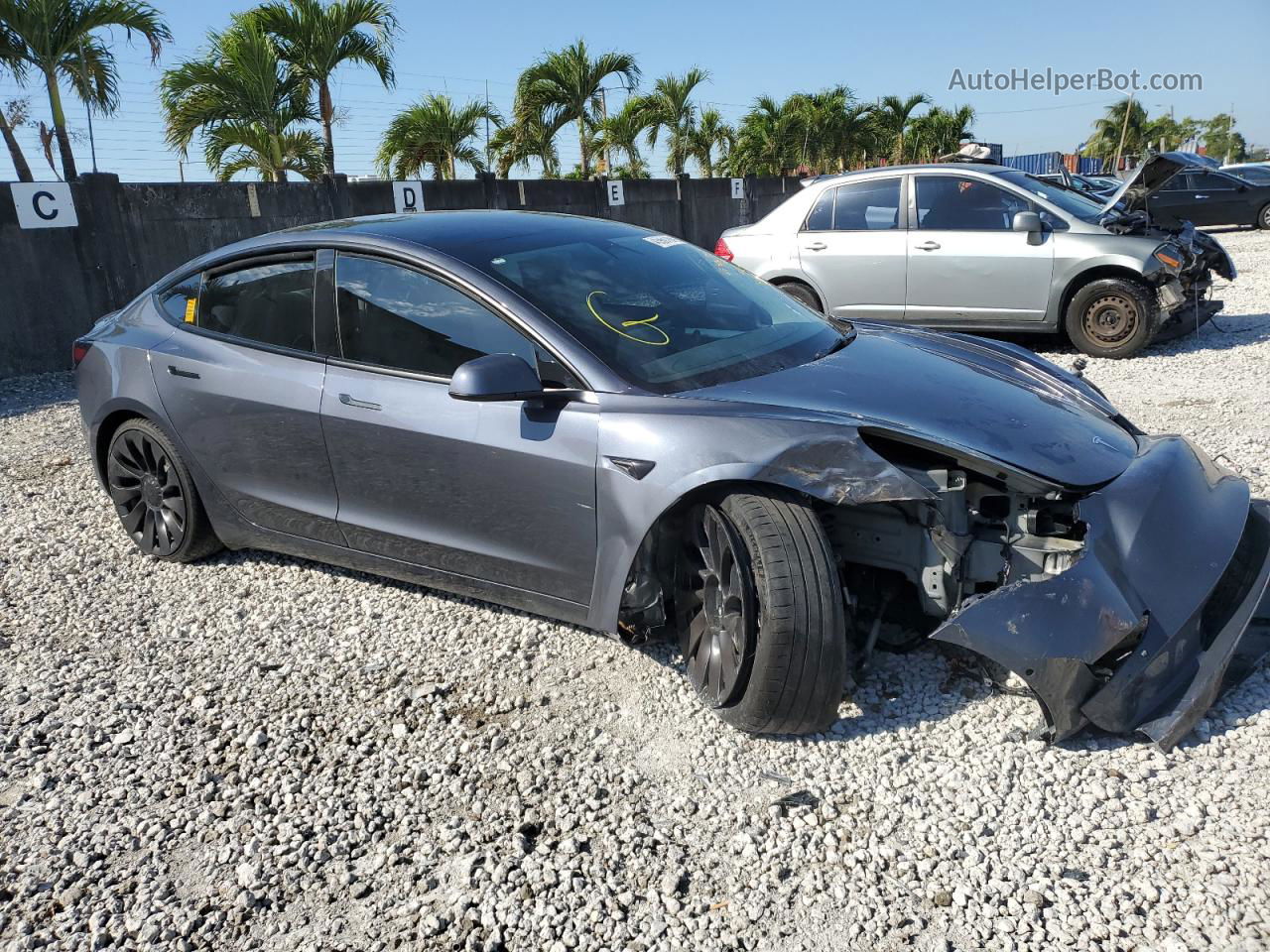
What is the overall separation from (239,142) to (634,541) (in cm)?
1665

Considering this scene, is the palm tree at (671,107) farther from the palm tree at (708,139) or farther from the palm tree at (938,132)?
the palm tree at (938,132)

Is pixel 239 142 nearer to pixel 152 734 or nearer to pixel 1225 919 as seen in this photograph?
pixel 152 734

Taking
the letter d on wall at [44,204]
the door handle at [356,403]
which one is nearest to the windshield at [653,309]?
the door handle at [356,403]

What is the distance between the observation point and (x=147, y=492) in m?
4.70

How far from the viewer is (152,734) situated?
10.9ft

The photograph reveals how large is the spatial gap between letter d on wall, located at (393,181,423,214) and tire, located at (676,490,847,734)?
1169cm

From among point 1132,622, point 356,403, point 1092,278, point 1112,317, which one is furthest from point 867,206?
point 1132,622

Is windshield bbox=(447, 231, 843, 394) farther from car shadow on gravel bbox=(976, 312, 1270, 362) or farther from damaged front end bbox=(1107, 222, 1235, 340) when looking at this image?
Answer: damaged front end bbox=(1107, 222, 1235, 340)

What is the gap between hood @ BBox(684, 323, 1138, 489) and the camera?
2.98 m

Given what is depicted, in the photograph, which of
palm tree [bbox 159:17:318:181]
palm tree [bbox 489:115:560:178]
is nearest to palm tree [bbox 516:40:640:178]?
palm tree [bbox 489:115:560:178]

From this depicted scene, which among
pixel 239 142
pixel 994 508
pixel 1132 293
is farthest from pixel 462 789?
pixel 239 142

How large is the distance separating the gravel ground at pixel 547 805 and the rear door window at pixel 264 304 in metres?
1.18

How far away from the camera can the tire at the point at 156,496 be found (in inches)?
177

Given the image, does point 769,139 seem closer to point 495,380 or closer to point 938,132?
point 938,132
